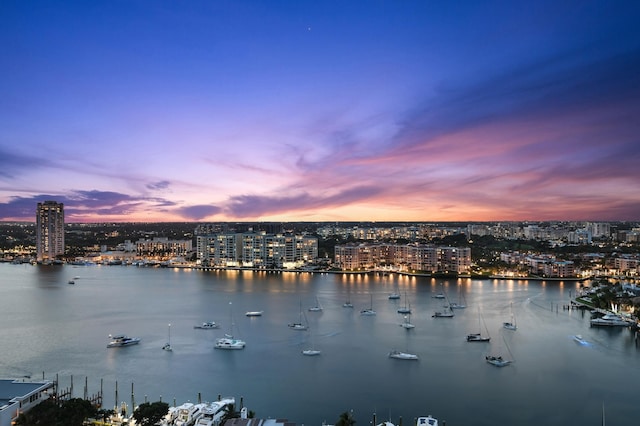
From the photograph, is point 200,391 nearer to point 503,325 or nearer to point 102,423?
point 102,423

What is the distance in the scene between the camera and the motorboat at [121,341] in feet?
27.5

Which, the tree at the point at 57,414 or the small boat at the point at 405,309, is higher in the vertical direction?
the tree at the point at 57,414

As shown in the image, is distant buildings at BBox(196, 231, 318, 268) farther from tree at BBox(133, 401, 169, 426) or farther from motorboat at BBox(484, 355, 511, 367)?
tree at BBox(133, 401, 169, 426)

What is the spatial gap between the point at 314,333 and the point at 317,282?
8.93 metres

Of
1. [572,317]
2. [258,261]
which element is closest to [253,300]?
[572,317]

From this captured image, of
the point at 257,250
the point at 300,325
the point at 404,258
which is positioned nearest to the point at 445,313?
the point at 300,325

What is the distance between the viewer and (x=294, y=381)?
21.6 ft

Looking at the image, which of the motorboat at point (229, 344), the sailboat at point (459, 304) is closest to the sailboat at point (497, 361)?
the motorboat at point (229, 344)

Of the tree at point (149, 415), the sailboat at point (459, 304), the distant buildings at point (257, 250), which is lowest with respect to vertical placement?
the sailboat at point (459, 304)

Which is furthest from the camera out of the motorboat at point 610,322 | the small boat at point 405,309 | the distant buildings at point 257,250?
the distant buildings at point 257,250

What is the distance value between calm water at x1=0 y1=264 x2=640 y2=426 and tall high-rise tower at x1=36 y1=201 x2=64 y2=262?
64.2 ft

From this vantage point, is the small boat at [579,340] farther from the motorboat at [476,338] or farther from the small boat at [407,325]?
the small boat at [407,325]

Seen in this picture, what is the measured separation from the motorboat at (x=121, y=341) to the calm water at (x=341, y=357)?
0.20 meters

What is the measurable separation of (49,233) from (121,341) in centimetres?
2710
